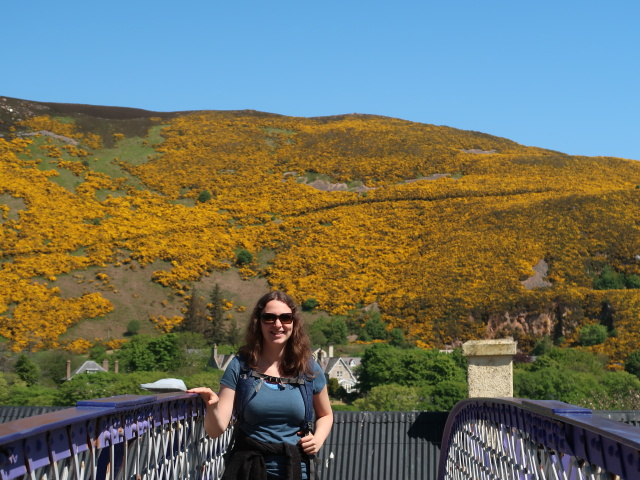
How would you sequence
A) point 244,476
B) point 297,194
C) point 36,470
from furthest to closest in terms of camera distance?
point 297,194 < point 244,476 < point 36,470

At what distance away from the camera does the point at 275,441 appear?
4.44 m

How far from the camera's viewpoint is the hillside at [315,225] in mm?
62125

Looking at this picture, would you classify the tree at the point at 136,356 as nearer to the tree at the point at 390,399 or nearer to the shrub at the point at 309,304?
the shrub at the point at 309,304

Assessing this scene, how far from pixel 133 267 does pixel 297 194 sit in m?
25.4

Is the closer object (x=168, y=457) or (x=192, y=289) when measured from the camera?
(x=168, y=457)

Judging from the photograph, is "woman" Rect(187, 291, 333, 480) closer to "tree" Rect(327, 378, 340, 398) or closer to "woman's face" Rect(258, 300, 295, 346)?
"woman's face" Rect(258, 300, 295, 346)

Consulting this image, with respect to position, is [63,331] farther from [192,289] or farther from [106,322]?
[192,289]

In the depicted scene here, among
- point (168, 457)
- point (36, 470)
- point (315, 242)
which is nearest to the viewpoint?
point (36, 470)

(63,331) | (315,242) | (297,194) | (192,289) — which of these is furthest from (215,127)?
(63,331)

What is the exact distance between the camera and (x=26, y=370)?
154ft

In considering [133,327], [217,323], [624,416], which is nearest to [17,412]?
[624,416]

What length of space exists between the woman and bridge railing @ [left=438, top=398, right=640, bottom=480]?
109 cm

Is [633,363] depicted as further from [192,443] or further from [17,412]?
[192,443]

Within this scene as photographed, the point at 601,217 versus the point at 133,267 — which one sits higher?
the point at 601,217
